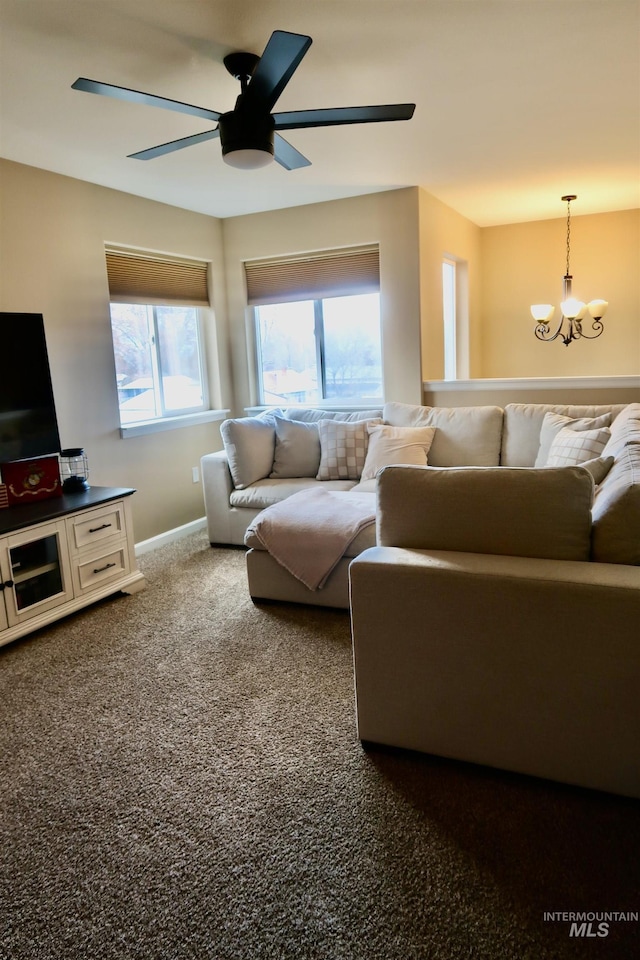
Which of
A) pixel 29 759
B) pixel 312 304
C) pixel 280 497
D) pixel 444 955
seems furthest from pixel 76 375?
pixel 444 955

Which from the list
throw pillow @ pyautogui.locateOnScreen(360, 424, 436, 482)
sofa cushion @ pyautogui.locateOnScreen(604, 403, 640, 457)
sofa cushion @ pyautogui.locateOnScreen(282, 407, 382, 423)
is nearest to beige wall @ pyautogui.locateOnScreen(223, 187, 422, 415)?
sofa cushion @ pyautogui.locateOnScreen(282, 407, 382, 423)

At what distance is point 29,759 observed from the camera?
83.5 inches

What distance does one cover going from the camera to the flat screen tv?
329 centimetres

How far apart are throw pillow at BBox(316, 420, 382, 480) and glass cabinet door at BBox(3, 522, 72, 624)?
180 cm

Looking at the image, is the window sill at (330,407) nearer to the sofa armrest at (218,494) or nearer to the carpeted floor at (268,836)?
the sofa armrest at (218,494)

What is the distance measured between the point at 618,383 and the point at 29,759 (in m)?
3.96

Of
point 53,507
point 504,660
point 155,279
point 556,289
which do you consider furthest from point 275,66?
point 556,289

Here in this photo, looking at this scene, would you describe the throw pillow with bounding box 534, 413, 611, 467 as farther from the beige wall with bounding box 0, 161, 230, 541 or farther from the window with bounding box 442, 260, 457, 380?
the beige wall with bounding box 0, 161, 230, 541

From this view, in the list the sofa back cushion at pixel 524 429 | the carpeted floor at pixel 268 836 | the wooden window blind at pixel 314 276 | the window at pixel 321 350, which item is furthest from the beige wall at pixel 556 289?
the carpeted floor at pixel 268 836

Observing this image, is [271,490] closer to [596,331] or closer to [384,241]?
[384,241]

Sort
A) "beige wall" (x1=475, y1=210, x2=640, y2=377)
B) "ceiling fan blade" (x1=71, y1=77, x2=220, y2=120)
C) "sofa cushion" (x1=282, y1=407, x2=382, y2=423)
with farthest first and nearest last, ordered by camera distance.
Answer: "beige wall" (x1=475, y1=210, x2=640, y2=377)
"sofa cushion" (x1=282, y1=407, x2=382, y2=423)
"ceiling fan blade" (x1=71, y1=77, x2=220, y2=120)

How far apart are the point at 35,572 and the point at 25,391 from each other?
3.31ft

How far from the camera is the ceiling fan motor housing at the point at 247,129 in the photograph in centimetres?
230

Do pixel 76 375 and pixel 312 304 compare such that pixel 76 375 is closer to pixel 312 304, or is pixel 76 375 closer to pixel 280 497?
pixel 280 497
